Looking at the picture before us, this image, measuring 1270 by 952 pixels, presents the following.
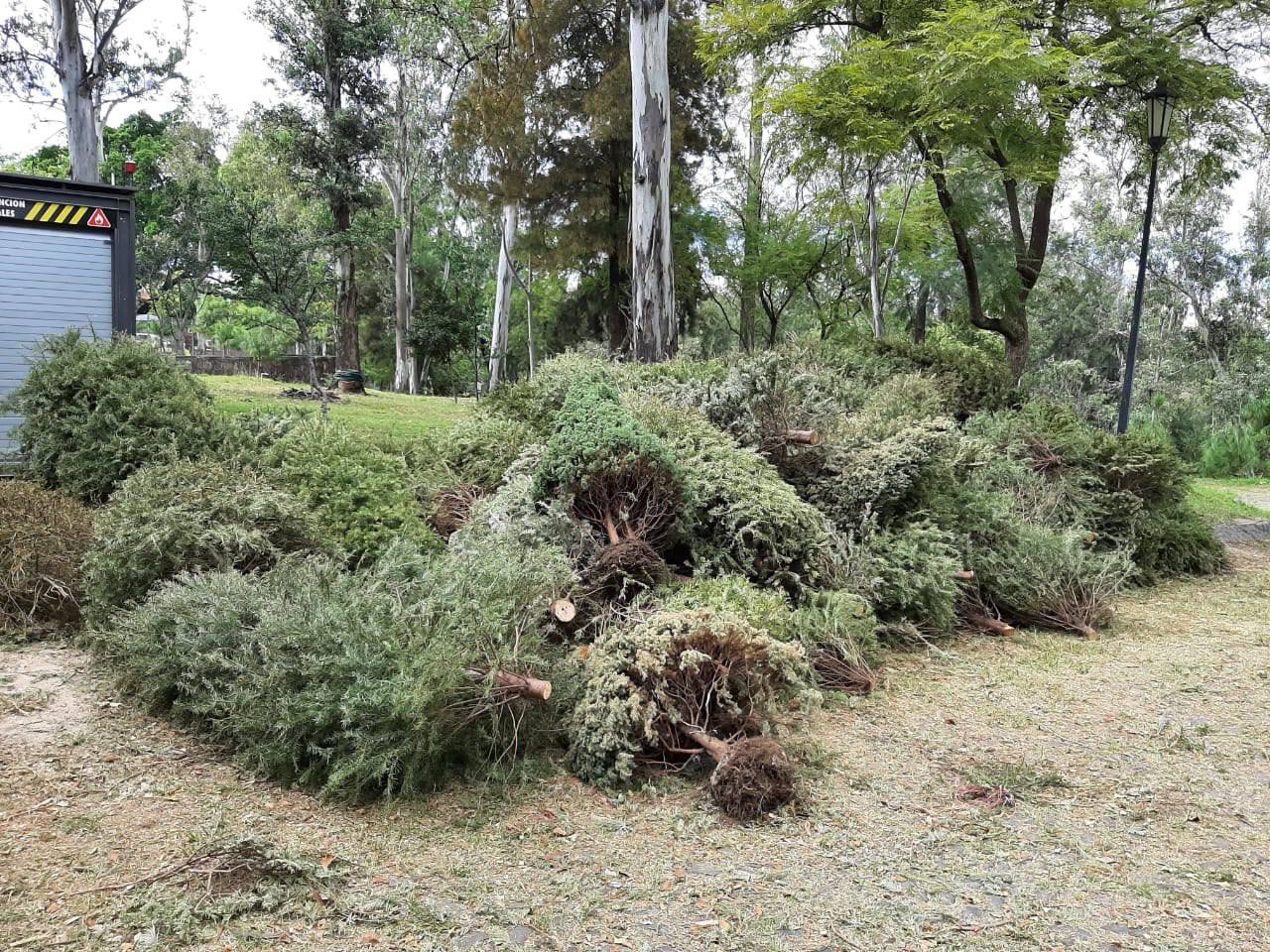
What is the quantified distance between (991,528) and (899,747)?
3.11 metres

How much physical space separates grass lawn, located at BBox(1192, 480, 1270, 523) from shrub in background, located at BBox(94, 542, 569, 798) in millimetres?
9227

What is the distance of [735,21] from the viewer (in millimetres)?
12742

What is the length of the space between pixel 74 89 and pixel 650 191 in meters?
11.3

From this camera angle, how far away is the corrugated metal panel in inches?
298

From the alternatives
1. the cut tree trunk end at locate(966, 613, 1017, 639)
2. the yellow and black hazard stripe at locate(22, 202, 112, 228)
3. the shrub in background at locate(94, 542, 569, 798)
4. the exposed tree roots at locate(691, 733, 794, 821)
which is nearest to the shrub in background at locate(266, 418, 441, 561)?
the shrub in background at locate(94, 542, 569, 798)

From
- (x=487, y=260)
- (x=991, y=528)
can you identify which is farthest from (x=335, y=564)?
(x=487, y=260)

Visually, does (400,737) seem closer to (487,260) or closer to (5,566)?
(5,566)

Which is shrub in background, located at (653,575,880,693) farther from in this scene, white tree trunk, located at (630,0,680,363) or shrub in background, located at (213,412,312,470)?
white tree trunk, located at (630,0,680,363)

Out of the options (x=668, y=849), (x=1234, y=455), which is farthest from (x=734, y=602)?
(x=1234, y=455)

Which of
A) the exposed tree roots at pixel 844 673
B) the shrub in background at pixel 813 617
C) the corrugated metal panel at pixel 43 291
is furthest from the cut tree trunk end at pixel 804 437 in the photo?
the corrugated metal panel at pixel 43 291

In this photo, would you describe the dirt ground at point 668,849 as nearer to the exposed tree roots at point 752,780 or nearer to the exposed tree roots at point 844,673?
the exposed tree roots at point 752,780

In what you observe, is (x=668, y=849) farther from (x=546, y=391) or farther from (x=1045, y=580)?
(x=546, y=391)

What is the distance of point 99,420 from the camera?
20.9 feet

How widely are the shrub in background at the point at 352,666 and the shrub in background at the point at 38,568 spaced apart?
93 centimetres
